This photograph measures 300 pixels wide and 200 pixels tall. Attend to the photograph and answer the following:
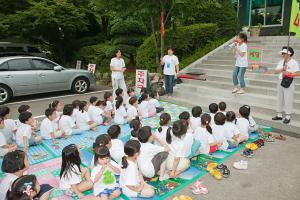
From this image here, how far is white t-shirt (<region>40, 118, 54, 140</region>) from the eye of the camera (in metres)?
5.67

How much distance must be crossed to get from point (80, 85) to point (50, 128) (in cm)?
549

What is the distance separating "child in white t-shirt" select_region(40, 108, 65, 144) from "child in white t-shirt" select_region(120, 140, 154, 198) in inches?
102

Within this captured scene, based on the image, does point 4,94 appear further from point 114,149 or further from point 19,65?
point 114,149

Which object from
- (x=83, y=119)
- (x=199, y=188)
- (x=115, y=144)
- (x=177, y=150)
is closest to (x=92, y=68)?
(x=83, y=119)

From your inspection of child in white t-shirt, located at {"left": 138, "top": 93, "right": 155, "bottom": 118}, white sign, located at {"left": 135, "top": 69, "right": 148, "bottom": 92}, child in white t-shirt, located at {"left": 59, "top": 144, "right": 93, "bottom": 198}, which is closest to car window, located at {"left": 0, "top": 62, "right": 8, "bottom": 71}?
white sign, located at {"left": 135, "top": 69, "right": 148, "bottom": 92}

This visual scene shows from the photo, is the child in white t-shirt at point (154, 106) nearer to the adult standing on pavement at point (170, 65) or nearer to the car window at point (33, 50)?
the adult standing on pavement at point (170, 65)

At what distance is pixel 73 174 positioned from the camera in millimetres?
3627

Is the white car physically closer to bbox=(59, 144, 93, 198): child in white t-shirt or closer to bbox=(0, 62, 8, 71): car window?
bbox=(0, 62, 8, 71): car window

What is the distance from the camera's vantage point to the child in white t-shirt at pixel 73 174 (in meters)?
3.53

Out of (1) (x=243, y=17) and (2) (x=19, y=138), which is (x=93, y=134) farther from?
(1) (x=243, y=17)

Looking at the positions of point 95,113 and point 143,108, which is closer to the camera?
point 95,113

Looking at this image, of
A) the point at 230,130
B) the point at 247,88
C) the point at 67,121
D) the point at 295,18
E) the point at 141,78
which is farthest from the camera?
the point at 141,78

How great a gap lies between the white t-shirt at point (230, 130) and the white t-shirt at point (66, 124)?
3286mm

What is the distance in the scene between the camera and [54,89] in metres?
10.3
